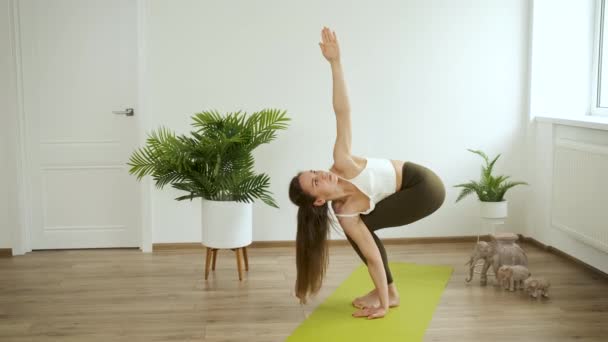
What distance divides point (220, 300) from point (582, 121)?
234cm

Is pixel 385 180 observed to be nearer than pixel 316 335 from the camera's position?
No

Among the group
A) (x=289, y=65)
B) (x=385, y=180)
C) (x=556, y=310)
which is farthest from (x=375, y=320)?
(x=289, y=65)

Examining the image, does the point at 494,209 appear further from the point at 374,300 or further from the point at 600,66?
the point at 374,300

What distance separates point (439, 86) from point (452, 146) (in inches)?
16.7

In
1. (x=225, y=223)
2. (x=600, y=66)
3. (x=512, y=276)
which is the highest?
(x=600, y=66)

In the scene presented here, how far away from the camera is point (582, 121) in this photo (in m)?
4.25

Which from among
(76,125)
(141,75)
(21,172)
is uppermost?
(141,75)

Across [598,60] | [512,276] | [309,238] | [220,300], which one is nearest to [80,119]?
[220,300]

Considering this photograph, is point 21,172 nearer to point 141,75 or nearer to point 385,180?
point 141,75

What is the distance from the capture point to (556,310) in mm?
3537

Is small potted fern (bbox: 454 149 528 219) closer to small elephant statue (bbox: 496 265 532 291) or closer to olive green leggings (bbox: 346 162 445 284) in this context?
small elephant statue (bbox: 496 265 532 291)

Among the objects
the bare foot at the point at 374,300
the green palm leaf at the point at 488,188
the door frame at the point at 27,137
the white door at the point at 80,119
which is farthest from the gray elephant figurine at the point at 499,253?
the white door at the point at 80,119

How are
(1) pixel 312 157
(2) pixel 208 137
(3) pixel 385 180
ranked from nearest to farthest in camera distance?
(3) pixel 385 180, (2) pixel 208 137, (1) pixel 312 157

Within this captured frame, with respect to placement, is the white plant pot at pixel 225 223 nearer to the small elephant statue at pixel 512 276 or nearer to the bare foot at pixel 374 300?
the bare foot at pixel 374 300
